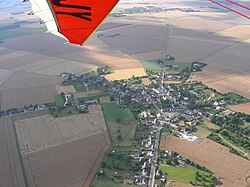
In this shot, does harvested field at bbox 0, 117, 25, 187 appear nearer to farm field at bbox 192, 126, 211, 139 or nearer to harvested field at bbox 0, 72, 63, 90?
harvested field at bbox 0, 72, 63, 90

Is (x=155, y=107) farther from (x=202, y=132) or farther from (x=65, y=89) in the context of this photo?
(x=65, y=89)

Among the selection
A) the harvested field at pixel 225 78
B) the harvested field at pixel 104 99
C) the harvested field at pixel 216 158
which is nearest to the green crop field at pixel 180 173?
the harvested field at pixel 216 158

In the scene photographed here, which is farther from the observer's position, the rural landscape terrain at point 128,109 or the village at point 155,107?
the village at point 155,107

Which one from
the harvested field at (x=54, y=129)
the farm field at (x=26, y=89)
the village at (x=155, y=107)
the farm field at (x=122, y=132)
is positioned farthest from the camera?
the farm field at (x=26, y=89)

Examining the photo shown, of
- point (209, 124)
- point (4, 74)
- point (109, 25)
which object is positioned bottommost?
point (209, 124)

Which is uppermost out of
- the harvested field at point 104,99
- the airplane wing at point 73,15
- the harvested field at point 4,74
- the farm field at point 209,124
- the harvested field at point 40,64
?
the airplane wing at point 73,15

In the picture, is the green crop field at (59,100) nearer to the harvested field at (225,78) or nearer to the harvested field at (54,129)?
the harvested field at (54,129)

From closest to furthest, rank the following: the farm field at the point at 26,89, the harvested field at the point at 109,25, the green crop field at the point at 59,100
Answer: the green crop field at the point at 59,100 < the farm field at the point at 26,89 < the harvested field at the point at 109,25

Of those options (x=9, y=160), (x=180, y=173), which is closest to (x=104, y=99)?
(x=9, y=160)
